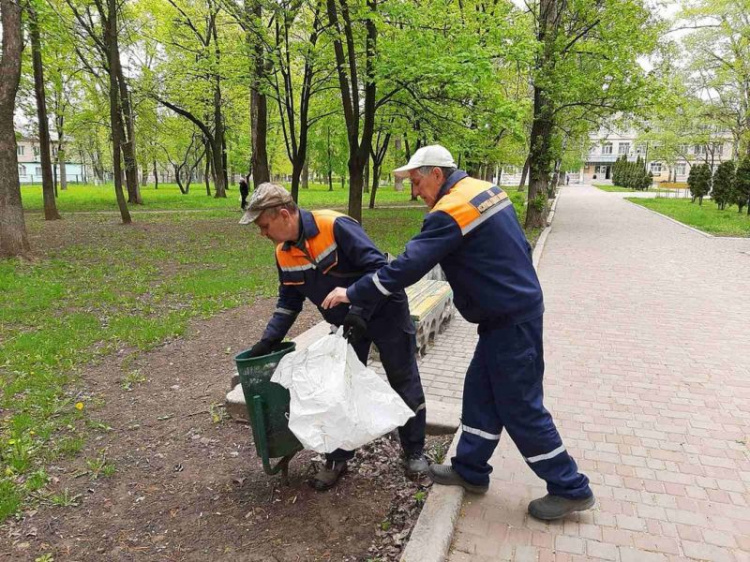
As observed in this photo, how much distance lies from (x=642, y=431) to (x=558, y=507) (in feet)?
4.74

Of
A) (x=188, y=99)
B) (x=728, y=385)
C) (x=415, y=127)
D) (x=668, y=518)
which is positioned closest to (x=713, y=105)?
(x=415, y=127)

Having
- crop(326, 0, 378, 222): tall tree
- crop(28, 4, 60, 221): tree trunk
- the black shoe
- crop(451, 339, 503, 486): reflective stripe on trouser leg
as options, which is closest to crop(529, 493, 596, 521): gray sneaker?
crop(451, 339, 503, 486): reflective stripe on trouser leg

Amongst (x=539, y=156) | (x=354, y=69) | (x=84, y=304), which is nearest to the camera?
(x=84, y=304)

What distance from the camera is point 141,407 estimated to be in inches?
170

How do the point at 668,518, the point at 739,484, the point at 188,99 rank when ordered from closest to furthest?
the point at 668,518 → the point at 739,484 → the point at 188,99

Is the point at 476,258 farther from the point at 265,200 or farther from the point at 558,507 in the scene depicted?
the point at 558,507

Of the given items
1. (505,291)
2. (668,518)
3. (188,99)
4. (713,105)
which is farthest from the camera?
(713,105)

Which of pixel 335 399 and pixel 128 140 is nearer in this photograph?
pixel 335 399

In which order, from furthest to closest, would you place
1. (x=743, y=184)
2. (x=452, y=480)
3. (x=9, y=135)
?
(x=743, y=184) → (x=9, y=135) → (x=452, y=480)

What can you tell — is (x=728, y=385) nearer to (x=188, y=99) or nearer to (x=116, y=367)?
(x=116, y=367)

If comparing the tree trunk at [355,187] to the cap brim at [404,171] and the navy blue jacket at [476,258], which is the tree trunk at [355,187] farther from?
the navy blue jacket at [476,258]

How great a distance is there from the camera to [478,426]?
2.91 metres

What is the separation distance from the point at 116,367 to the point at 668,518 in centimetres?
468

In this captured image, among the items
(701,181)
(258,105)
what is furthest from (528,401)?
(701,181)
